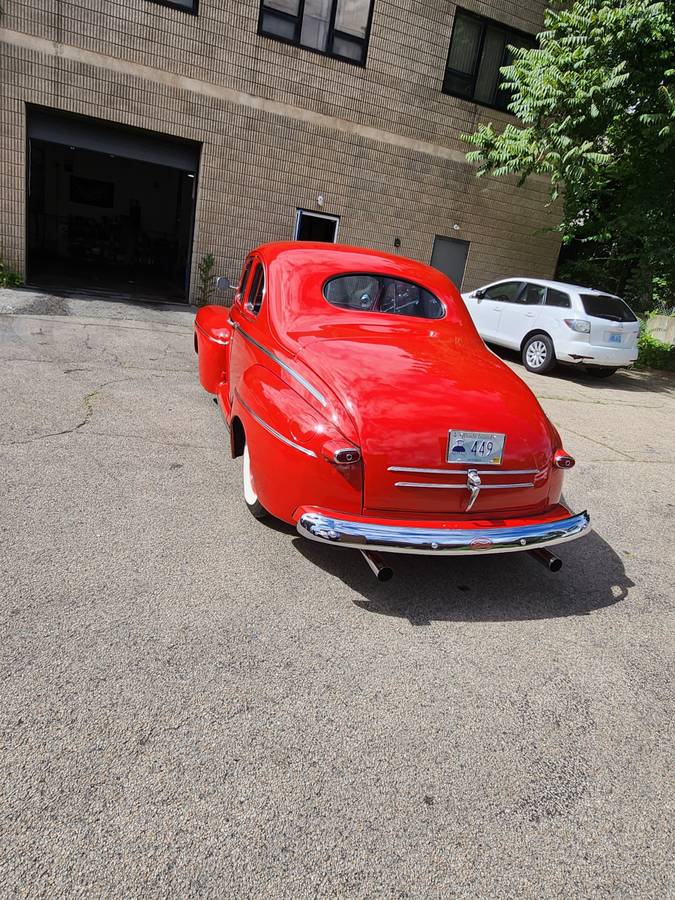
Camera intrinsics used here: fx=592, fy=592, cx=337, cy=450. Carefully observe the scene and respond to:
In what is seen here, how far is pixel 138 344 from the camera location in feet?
28.0

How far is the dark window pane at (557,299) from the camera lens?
412 inches

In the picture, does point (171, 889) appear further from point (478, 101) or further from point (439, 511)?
point (478, 101)

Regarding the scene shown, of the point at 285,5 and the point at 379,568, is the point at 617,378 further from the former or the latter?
the point at 379,568

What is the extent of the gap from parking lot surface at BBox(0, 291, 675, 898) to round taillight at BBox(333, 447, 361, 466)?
76 cm

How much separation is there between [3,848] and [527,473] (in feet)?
9.03

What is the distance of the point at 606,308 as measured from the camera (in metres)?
10.4

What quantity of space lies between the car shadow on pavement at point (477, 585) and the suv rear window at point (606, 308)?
294 inches

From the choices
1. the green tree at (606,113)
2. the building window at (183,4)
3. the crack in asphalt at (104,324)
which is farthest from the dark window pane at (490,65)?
the crack in asphalt at (104,324)

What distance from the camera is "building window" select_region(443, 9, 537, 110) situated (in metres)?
13.7

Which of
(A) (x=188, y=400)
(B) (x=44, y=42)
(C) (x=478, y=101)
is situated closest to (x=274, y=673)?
(A) (x=188, y=400)

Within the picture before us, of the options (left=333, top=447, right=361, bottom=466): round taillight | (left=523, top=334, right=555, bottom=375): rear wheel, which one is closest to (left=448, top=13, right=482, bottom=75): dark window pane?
(left=523, top=334, right=555, bottom=375): rear wheel

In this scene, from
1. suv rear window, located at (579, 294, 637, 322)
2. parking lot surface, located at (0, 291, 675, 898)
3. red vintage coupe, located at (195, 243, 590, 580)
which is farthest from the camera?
suv rear window, located at (579, 294, 637, 322)

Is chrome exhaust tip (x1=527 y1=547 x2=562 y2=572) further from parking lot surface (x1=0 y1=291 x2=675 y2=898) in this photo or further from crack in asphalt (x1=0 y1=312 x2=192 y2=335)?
crack in asphalt (x1=0 y1=312 x2=192 y2=335)

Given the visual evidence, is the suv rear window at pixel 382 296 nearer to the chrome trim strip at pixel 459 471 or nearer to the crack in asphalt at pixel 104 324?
the chrome trim strip at pixel 459 471
